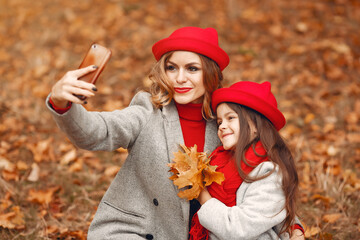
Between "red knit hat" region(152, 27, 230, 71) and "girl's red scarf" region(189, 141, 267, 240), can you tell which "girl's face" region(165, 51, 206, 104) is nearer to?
"red knit hat" region(152, 27, 230, 71)

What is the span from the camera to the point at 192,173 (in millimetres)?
2166

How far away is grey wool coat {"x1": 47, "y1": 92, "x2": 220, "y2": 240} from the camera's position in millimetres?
2332

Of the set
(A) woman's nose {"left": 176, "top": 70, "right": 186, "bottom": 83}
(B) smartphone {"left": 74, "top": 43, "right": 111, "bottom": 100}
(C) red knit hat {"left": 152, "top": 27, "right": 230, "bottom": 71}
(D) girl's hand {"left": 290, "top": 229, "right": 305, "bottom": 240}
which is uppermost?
(C) red knit hat {"left": 152, "top": 27, "right": 230, "bottom": 71}

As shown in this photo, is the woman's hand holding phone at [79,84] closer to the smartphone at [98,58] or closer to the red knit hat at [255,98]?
the smartphone at [98,58]

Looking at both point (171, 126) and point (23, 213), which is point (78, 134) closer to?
point (171, 126)

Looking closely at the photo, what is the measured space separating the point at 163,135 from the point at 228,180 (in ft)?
1.68

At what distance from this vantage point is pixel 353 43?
20.4ft

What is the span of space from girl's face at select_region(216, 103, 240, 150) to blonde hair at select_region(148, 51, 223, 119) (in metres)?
0.19

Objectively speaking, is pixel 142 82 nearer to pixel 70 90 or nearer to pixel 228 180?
pixel 228 180

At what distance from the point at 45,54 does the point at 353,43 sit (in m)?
5.31

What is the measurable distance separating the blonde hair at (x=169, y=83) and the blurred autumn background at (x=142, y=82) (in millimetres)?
1335

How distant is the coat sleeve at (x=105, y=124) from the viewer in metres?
1.84

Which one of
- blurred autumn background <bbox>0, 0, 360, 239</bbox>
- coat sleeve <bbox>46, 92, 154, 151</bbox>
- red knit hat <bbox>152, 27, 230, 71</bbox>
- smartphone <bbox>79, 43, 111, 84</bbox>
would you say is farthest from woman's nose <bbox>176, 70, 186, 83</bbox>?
blurred autumn background <bbox>0, 0, 360, 239</bbox>

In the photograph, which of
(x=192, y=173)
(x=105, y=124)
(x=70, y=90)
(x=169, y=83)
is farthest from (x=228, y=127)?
(x=70, y=90)
